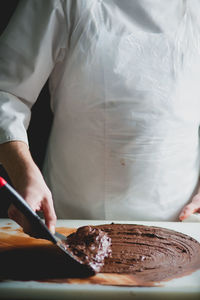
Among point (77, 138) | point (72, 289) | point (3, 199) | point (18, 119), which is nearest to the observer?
point (72, 289)

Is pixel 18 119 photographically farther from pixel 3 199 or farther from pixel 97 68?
pixel 3 199

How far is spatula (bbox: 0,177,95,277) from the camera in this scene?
41.0 inches

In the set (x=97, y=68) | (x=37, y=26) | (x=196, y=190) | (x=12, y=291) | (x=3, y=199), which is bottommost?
(x=3, y=199)

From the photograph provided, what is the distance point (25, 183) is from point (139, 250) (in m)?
0.37

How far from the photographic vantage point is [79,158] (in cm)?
155

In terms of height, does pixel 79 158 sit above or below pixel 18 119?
below

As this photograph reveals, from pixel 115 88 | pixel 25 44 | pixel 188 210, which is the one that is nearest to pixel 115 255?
pixel 188 210

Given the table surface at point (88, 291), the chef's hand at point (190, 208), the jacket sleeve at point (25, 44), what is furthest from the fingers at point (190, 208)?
the jacket sleeve at point (25, 44)

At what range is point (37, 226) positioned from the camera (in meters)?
1.09

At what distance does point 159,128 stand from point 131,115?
11 centimetres

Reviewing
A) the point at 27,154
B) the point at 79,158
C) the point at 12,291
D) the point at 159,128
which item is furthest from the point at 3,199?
the point at 12,291

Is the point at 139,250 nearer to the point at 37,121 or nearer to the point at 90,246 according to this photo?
the point at 90,246

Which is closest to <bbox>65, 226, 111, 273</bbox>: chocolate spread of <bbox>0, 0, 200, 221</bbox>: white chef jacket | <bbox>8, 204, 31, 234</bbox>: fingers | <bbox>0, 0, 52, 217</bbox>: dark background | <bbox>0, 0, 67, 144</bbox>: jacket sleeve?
<bbox>8, 204, 31, 234</bbox>: fingers

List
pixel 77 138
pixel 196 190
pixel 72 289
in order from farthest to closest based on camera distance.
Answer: pixel 196 190, pixel 77 138, pixel 72 289
